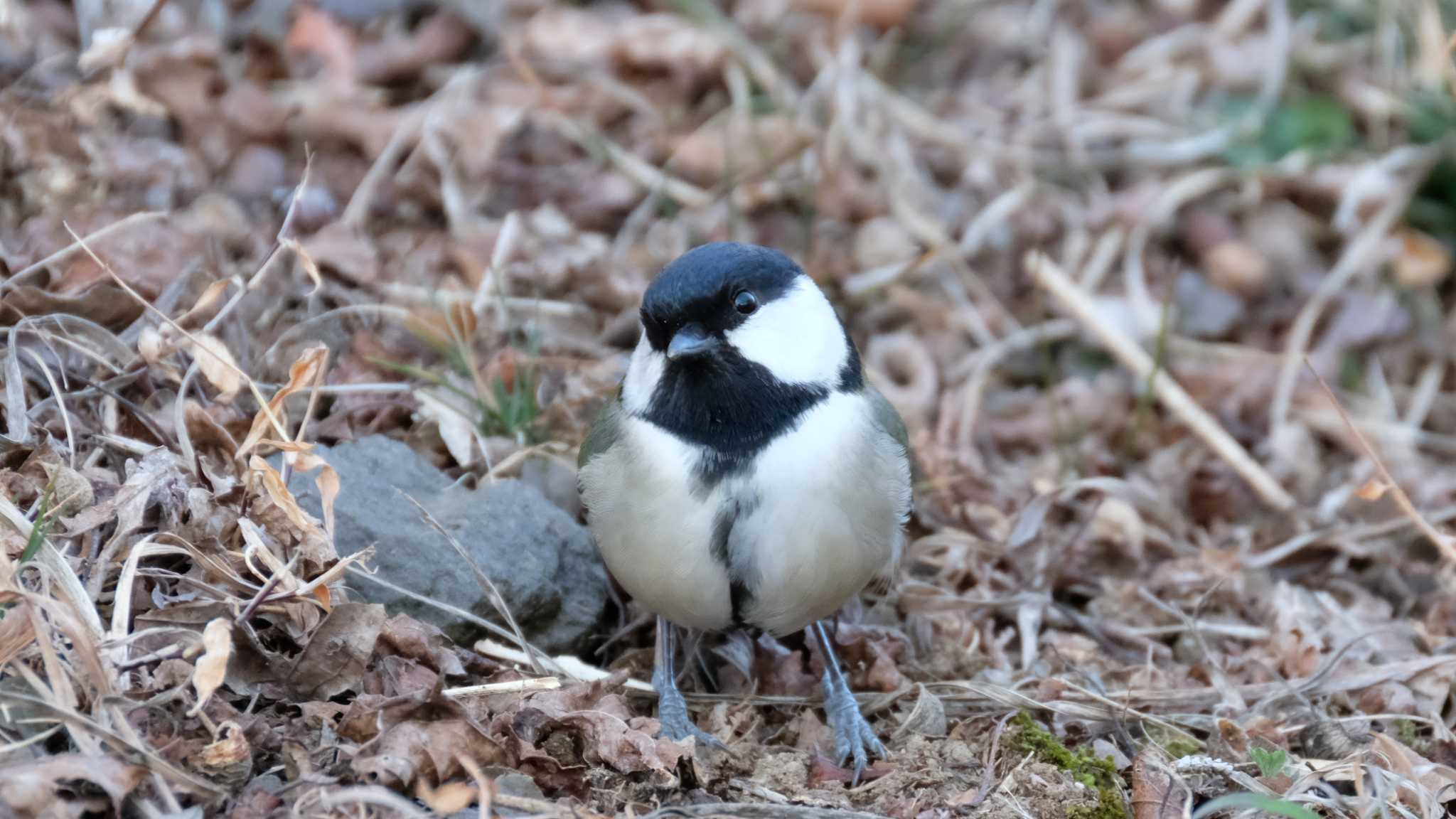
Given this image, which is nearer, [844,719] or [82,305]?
[844,719]

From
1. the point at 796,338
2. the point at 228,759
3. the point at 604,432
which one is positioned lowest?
the point at 228,759

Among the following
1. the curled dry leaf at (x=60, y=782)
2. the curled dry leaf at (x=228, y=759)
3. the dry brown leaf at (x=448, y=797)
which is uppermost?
the curled dry leaf at (x=60, y=782)

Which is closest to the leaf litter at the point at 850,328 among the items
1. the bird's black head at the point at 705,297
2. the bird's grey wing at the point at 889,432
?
the bird's grey wing at the point at 889,432

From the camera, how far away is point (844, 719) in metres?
3.21

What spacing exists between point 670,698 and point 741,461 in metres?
0.68

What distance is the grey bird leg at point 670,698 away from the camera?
3.11 meters

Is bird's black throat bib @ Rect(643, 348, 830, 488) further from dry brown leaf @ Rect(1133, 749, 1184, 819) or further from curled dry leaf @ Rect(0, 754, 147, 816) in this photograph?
curled dry leaf @ Rect(0, 754, 147, 816)

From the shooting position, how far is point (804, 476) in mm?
2885

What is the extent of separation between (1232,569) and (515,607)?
215cm

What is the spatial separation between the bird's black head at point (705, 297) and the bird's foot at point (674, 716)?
2.77 feet

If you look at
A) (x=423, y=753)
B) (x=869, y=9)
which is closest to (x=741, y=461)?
(x=423, y=753)

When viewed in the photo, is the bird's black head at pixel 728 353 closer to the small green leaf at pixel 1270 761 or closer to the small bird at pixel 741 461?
the small bird at pixel 741 461

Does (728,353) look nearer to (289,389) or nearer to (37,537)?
(289,389)

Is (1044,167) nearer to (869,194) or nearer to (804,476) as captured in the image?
(869,194)
